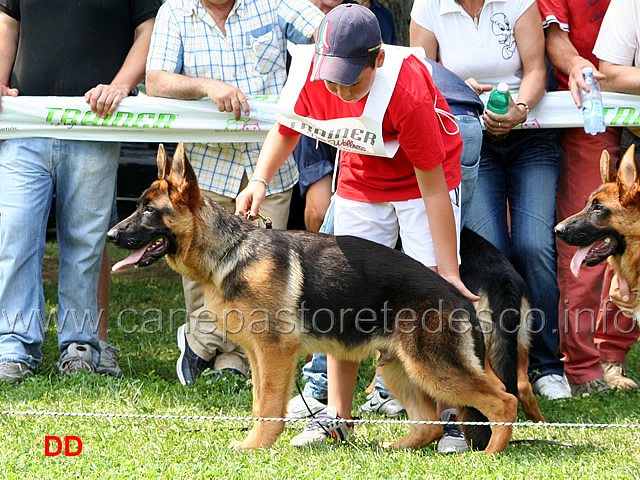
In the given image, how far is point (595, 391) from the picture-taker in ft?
17.2

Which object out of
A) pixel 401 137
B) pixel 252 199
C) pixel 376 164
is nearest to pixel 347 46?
pixel 401 137

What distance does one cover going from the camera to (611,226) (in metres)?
4.23

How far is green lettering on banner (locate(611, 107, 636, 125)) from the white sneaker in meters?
1.71

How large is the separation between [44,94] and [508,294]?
10.9 feet

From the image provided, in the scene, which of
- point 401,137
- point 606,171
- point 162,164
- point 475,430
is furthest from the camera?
point 606,171

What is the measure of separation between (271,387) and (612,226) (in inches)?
78.0

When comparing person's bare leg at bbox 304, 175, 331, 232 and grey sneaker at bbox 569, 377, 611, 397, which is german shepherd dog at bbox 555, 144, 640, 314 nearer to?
grey sneaker at bbox 569, 377, 611, 397

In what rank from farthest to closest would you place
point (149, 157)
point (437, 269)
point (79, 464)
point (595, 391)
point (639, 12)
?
1. point (149, 157)
2. point (595, 391)
3. point (639, 12)
4. point (437, 269)
5. point (79, 464)

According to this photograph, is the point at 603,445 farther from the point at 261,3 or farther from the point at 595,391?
the point at 261,3

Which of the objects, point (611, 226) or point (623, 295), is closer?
point (611, 226)

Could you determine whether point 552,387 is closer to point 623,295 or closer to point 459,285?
point 623,295

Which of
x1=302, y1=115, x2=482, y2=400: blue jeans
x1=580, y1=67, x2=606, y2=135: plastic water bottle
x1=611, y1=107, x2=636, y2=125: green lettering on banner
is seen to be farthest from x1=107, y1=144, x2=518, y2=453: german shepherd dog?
x1=611, y1=107, x2=636, y2=125: green lettering on banner

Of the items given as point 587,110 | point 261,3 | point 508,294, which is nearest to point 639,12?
point 587,110

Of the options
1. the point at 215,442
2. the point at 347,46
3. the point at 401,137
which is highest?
the point at 347,46
